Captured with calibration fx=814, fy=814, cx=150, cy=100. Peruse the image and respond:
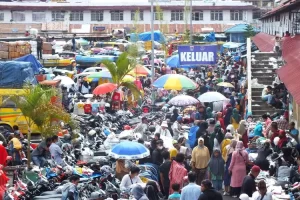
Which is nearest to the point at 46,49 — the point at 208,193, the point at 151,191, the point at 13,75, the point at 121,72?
the point at 121,72

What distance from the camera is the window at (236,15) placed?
83.6m

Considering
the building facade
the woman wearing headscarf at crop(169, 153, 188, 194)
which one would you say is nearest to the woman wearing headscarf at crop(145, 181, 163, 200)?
the woman wearing headscarf at crop(169, 153, 188, 194)

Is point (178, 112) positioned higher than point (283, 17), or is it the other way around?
point (283, 17)

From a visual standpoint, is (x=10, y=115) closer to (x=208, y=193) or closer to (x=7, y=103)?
(x=7, y=103)

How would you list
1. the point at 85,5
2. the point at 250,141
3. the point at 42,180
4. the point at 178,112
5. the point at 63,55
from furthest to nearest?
the point at 85,5
the point at 63,55
the point at 178,112
the point at 250,141
the point at 42,180

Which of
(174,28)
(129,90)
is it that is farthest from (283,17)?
(174,28)

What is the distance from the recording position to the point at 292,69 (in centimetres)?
1858

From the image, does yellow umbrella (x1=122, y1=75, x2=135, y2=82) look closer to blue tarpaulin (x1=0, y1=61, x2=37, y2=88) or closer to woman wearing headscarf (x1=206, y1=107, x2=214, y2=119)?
blue tarpaulin (x1=0, y1=61, x2=37, y2=88)

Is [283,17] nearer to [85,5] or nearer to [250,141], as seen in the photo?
[250,141]

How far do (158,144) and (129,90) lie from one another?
14.5 metres

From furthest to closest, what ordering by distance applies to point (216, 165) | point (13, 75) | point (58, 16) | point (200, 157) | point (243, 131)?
point (58, 16)
point (13, 75)
point (243, 131)
point (200, 157)
point (216, 165)

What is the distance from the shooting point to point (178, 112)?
27.7m

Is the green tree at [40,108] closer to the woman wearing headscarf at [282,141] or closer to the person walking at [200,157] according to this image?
the person walking at [200,157]

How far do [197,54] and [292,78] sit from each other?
528 inches
